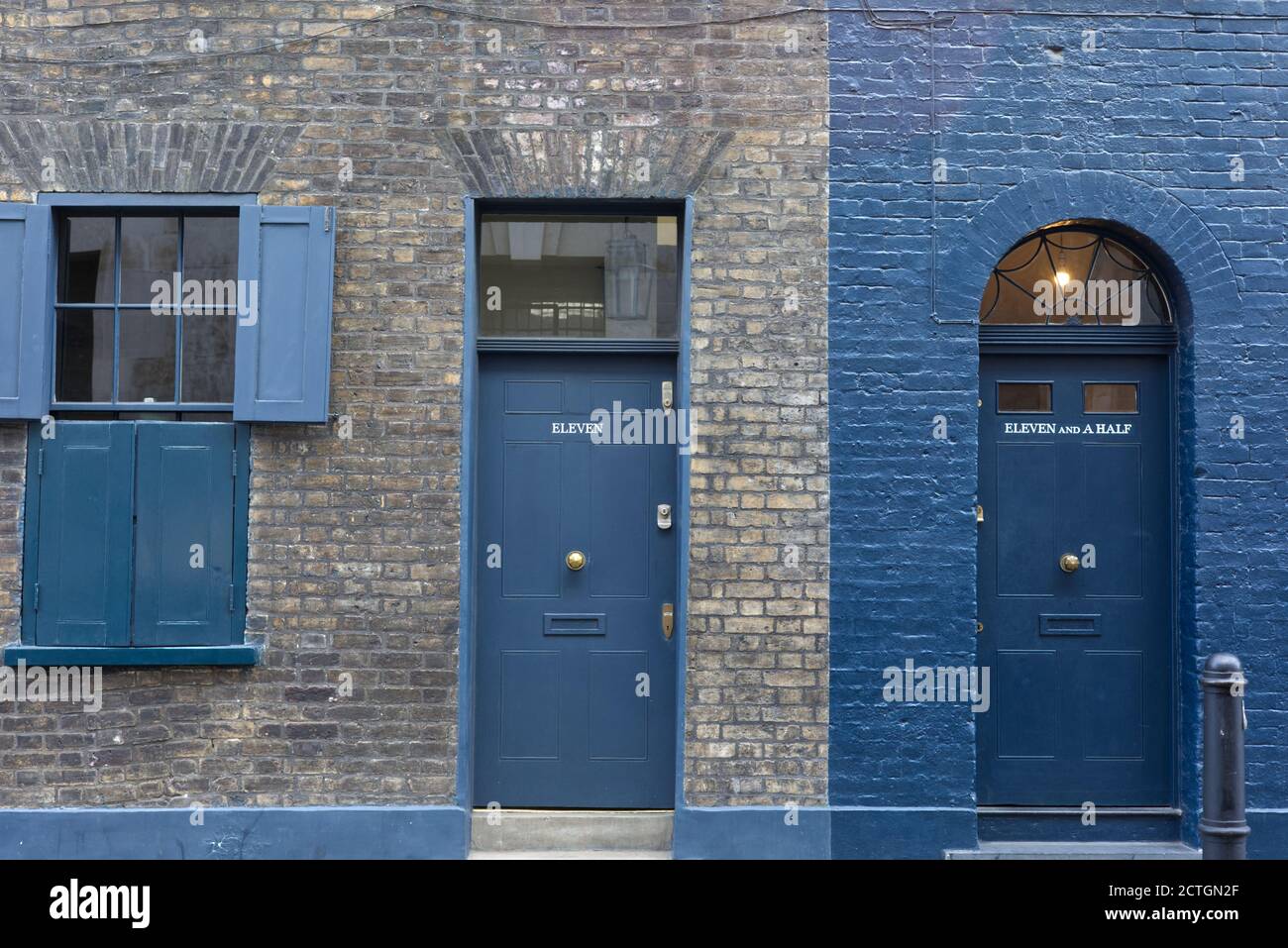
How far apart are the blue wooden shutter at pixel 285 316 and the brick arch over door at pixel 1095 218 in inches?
127

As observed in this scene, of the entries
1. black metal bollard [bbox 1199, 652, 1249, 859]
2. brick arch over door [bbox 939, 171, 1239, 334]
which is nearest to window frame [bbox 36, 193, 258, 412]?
brick arch over door [bbox 939, 171, 1239, 334]

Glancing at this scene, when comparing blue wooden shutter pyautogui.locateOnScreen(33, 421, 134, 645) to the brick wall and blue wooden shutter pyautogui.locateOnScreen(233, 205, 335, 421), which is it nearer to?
the brick wall

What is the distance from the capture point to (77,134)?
19.3 ft

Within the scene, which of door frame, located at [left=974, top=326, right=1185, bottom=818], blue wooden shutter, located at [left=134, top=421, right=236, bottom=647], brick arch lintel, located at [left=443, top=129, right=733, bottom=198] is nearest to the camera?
blue wooden shutter, located at [left=134, top=421, right=236, bottom=647]

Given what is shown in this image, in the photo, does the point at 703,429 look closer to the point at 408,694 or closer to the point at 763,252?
the point at 763,252

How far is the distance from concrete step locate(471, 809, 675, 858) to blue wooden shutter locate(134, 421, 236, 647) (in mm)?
1687

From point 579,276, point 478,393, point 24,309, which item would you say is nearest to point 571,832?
point 478,393

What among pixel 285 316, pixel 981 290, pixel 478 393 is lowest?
pixel 478 393

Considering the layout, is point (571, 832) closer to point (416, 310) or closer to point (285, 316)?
point (416, 310)

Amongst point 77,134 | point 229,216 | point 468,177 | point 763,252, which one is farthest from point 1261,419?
point 77,134

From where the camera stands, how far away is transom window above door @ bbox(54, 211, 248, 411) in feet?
19.5

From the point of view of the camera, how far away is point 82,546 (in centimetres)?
580

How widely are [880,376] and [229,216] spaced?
11.6 feet

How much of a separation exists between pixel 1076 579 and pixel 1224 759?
171cm
